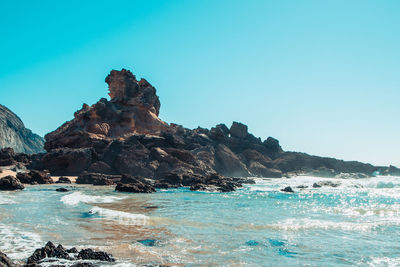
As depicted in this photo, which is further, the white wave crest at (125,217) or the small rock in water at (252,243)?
the white wave crest at (125,217)

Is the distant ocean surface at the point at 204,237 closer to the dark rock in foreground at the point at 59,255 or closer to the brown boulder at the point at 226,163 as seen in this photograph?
the dark rock in foreground at the point at 59,255

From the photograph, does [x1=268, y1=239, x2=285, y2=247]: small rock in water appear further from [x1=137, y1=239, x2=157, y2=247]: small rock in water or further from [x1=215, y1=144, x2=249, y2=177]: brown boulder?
[x1=215, y1=144, x2=249, y2=177]: brown boulder

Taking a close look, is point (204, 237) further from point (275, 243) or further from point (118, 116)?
point (118, 116)

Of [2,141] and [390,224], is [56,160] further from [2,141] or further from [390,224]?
[2,141]

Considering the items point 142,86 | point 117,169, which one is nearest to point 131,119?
point 142,86

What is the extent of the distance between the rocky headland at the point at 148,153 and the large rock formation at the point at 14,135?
6402cm

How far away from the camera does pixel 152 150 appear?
1833 inches

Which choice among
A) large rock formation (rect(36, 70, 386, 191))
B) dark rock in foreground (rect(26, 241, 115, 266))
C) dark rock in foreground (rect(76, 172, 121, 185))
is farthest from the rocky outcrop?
dark rock in foreground (rect(26, 241, 115, 266))

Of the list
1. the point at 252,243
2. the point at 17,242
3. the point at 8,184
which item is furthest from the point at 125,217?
the point at 8,184

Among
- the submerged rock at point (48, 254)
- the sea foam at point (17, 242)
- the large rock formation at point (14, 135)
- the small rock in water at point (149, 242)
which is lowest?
the small rock in water at point (149, 242)

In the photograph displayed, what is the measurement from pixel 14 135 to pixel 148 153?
351 feet

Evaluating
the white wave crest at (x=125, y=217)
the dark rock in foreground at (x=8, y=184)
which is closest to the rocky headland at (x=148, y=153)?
the dark rock in foreground at (x=8, y=184)

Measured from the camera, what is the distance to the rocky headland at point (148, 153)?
41719 millimetres

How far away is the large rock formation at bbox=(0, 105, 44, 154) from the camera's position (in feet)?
376
